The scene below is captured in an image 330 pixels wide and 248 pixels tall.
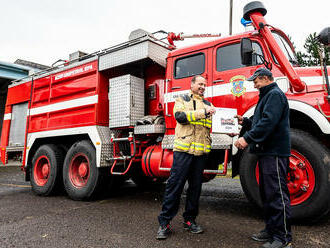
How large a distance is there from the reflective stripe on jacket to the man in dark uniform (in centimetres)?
51

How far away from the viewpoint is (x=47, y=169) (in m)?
5.86

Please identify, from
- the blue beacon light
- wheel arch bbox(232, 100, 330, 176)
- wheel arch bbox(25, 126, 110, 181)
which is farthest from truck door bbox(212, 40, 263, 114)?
wheel arch bbox(25, 126, 110, 181)

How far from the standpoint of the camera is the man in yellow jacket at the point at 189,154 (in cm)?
291

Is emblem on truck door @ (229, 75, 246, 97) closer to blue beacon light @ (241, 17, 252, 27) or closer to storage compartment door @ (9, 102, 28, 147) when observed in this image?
blue beacon light @ (241, 17, 252, 27)

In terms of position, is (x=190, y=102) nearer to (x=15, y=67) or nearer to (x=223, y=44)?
(x=223, y=44)

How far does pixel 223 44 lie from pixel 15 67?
13.9 m

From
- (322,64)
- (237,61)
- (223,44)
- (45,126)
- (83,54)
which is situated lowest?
(45,126)

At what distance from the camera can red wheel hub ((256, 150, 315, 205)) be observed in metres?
3.09

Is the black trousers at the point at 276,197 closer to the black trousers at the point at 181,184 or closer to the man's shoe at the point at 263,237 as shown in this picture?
the man's shoe at the point at 263,237

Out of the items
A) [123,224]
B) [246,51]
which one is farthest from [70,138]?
[246,51]

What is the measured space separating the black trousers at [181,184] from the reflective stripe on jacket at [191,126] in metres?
0.10

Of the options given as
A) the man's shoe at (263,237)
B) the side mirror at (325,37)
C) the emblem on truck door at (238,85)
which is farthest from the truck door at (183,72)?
the man's shoe at (263,237)

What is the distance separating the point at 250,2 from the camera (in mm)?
3781

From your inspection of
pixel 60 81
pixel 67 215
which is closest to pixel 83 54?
pixel 60 81
